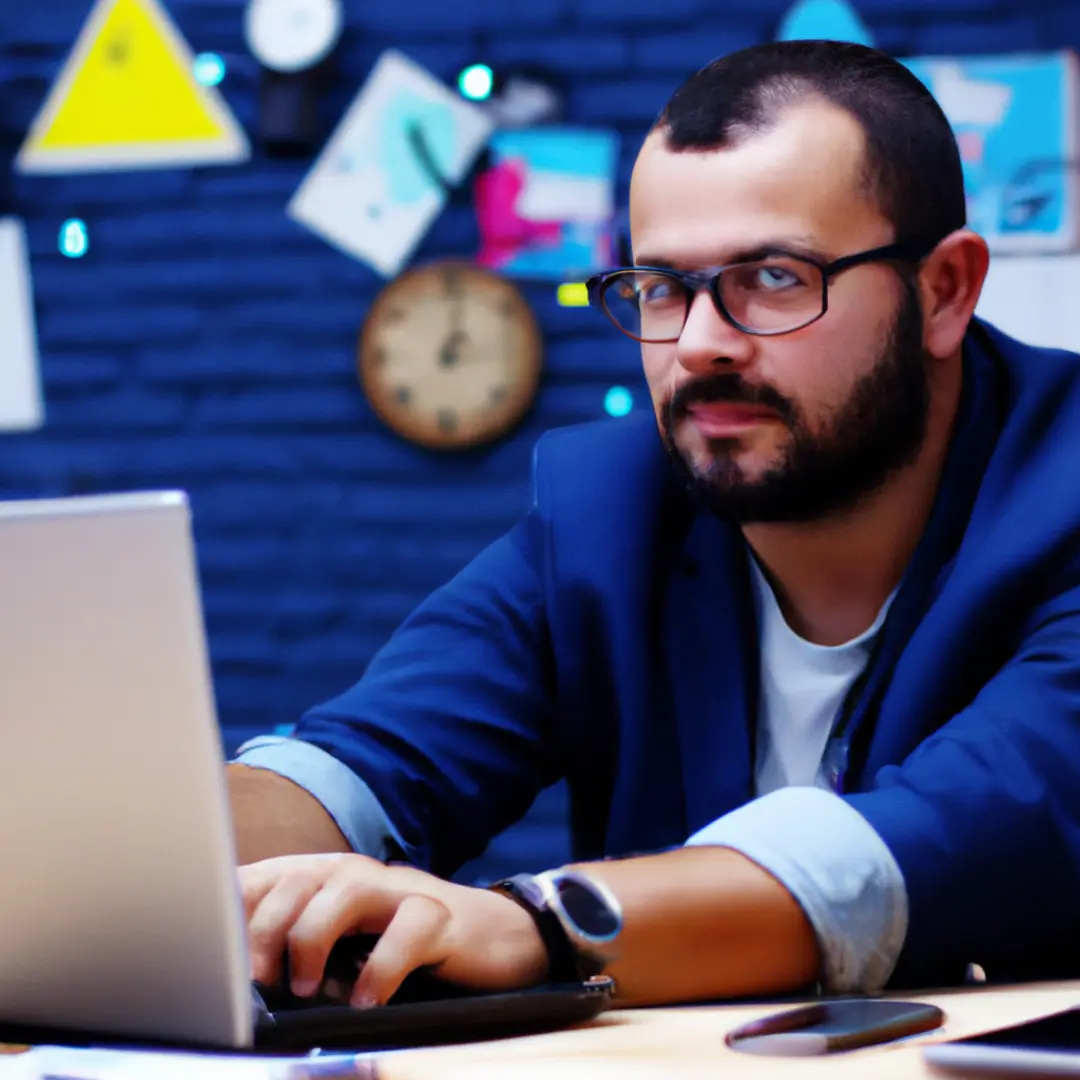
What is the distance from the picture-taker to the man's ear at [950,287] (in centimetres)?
119

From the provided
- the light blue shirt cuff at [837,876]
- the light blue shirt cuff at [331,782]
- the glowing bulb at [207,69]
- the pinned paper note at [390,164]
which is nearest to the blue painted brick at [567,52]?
the pinned paper note at [390,164]

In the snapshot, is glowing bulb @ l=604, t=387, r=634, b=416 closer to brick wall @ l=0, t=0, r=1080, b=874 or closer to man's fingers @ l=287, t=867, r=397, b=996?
brick wall @ l=0, t=0, r=1080, b=874

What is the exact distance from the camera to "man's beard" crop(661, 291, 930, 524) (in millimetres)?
1141

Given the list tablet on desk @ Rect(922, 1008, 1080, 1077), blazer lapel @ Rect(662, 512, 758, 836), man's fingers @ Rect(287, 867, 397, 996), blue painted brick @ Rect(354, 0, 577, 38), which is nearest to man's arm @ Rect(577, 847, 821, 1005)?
man's fingers @ Rect(287, 867, 397, 996)

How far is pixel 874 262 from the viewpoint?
114 cm

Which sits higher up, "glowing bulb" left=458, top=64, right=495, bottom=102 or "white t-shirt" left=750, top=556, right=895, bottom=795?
"glowing bulb" left=458, top=64, right=495, bottom=102

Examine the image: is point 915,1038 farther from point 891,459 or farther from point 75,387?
point 75,387


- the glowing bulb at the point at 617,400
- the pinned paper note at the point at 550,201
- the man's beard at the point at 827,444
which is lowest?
the man's beard at the point at 827,444

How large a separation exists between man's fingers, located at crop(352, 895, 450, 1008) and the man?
19 cm

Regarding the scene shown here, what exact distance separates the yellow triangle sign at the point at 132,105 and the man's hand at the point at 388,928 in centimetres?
257

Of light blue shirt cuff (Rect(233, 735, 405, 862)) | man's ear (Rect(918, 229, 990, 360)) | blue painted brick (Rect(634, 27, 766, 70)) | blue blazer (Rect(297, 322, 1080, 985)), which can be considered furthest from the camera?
blue painted brick (Rect(634, 27, 766, 70))

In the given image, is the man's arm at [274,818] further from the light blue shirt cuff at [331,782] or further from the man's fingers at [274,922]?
the man's fingers at [274,922]

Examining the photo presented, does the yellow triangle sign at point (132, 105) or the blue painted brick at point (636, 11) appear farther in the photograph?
the yellow triangle sign at point (132, 105)

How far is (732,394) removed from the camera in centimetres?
112
